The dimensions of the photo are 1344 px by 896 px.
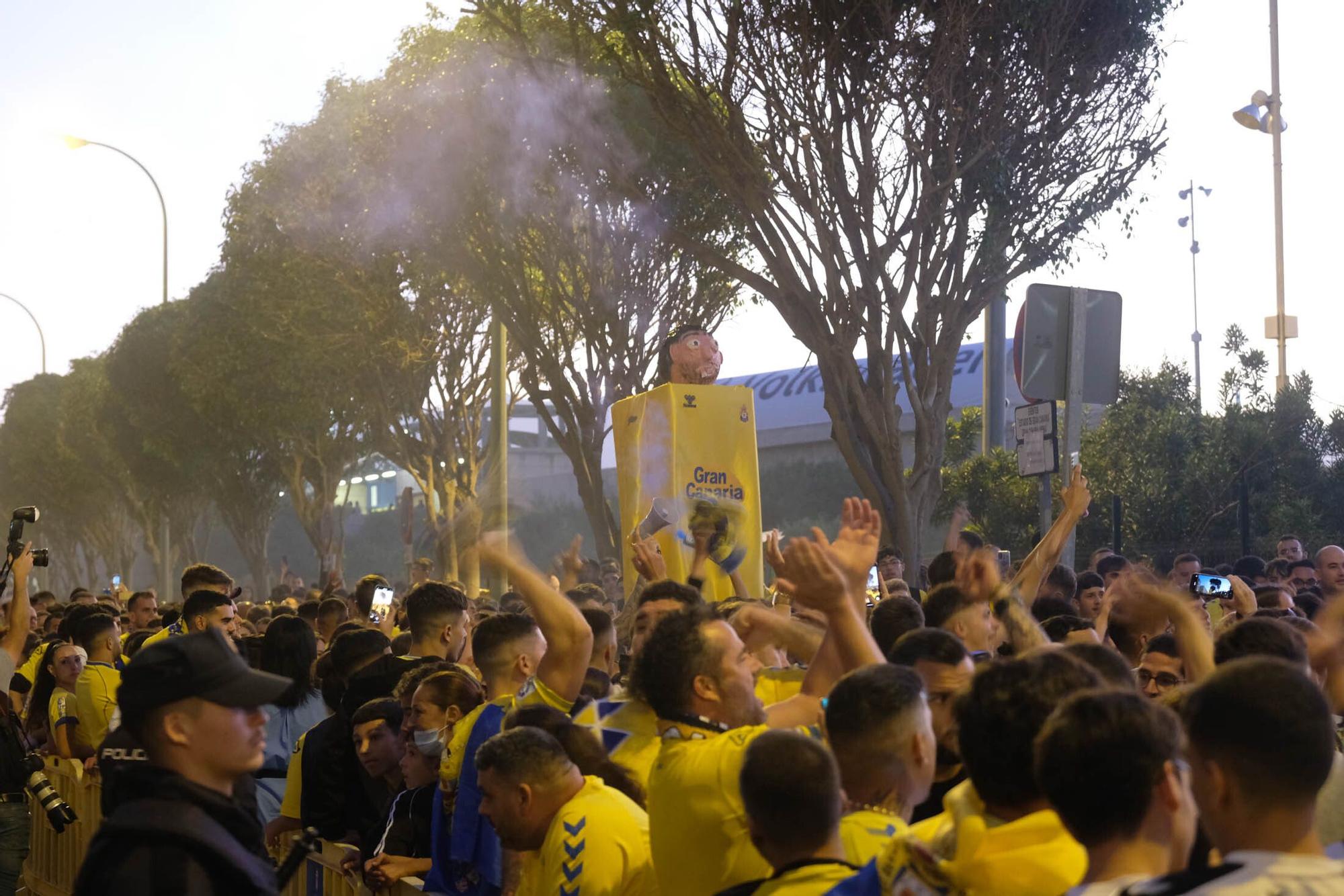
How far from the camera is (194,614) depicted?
803 cm

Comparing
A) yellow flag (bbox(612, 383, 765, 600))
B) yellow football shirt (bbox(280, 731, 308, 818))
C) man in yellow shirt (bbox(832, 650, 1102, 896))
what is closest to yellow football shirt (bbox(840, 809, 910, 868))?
man in yellow shirt (bbox(832, 650, 1102, 896))

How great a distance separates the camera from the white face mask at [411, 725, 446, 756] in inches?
218

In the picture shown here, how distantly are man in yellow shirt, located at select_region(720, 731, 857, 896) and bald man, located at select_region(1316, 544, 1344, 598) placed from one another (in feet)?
24.3

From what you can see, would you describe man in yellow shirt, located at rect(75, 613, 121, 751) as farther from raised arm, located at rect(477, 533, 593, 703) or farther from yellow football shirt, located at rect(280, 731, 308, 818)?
raised arm, located at rect(477, 533, 593, 703)

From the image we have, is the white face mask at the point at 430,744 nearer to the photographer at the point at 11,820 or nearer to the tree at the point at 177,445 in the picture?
the photographer at the point at 11,820

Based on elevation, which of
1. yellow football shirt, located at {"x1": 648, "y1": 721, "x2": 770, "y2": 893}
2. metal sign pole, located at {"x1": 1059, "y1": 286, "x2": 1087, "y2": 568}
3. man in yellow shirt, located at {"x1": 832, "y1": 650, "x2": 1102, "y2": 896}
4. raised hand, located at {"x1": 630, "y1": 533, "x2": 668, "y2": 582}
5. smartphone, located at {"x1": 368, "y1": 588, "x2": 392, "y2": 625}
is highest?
metal sign pole, located at {"x1": 1059, "y1": 286, "x2": 1087, "y2": 568}

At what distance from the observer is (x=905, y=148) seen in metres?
14.8

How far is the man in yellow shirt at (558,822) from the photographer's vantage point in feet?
13.5

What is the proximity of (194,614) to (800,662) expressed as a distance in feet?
11.7

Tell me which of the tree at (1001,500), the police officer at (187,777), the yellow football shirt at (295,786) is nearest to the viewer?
the police officer at (187,777)

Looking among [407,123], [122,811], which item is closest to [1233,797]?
[122,811]

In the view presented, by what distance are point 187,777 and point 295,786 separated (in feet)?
11.2

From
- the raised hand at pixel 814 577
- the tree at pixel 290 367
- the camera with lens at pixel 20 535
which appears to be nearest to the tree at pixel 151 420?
the tree at pixel 290 367

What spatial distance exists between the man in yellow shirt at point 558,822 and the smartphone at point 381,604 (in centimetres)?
758
